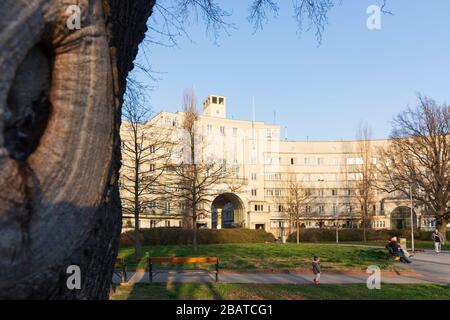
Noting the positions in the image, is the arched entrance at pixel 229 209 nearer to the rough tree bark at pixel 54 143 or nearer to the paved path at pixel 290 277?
the paved path at pixel 290 277

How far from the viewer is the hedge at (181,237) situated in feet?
126

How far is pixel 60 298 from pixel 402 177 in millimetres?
45220

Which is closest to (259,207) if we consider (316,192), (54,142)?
(316,192)

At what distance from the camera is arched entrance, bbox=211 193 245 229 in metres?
68.4

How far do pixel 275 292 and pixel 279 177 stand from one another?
69.4m

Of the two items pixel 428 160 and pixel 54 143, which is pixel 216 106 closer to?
pixel 428 160

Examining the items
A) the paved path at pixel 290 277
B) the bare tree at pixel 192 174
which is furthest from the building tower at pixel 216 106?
the paved path at pixel 290 277

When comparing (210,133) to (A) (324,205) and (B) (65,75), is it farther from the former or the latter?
(B) (65,75)

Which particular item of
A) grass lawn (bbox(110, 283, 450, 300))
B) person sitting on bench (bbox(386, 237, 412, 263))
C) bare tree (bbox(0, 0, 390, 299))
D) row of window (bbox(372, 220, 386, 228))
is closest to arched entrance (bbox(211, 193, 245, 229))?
row of window (bbox(372, 220, 386, 228))

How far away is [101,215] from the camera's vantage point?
2.50 m

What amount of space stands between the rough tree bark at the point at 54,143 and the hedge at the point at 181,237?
35.7m

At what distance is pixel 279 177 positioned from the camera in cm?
8044

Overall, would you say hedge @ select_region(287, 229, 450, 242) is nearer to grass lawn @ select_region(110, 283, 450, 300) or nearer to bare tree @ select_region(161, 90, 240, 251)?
bare tree @ select_region(161, 90, 240, 251)

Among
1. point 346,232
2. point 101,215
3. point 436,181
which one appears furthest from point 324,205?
point 101,215
